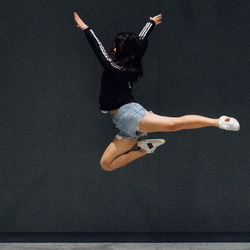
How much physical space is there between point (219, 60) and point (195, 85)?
1.19 feet

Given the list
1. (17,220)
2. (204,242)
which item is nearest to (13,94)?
(17,220)

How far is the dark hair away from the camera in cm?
553

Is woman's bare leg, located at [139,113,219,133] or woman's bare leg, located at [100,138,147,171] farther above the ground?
woman's bare leg, located at [139,113,219,133]

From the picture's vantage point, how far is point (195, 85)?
674cm

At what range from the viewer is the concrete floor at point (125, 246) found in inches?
265

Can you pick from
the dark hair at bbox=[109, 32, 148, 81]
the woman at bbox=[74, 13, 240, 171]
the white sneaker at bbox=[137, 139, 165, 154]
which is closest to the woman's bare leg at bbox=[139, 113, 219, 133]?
the woman at bbox=[74, 13, 240, 171]

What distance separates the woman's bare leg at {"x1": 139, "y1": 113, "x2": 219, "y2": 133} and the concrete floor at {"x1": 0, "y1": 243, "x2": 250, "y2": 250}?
1717mm

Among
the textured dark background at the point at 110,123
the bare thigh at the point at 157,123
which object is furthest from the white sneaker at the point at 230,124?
the textured dark background at the point at 110,123

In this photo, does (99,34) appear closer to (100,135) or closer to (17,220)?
(100,135)

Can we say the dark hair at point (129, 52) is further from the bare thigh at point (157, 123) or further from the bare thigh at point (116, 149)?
the bare thigh at point (116, 149)

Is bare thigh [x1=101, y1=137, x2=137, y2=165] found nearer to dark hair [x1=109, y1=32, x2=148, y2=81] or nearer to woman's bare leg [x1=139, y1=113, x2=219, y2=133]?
woman's bare leg [x1=139, y1=113, x2=219, y2=133]

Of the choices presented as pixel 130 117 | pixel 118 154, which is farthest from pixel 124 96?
pixel 118 154

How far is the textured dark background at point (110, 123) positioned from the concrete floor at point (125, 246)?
180mm

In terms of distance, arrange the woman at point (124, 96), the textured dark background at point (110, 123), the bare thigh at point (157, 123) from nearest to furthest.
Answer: the bare thigh at point (157, 123) < the woman at point (124, 96) < the textured dark background at point (110, 123)
